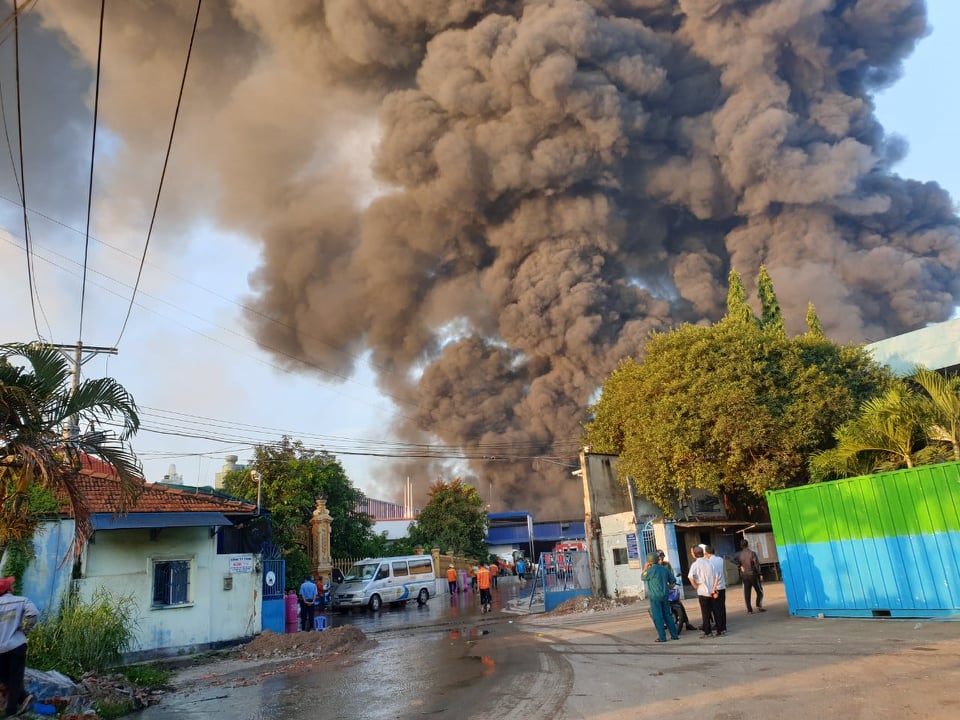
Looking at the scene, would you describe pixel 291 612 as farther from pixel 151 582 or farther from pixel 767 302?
pixel 767 302

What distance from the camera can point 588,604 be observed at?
15570 millimetres

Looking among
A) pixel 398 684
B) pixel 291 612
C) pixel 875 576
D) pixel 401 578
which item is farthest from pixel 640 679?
pixel 401 578

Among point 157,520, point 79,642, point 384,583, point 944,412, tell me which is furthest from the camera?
point 384,583

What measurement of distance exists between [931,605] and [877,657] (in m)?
2.60

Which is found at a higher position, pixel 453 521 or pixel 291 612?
pixel 453 521

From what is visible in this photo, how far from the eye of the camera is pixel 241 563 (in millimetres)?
12984

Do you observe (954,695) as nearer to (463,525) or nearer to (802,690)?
(802,690)

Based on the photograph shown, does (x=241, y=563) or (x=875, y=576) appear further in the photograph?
(x=241, y=563)

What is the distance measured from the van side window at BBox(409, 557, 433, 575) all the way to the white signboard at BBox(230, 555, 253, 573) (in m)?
10.6

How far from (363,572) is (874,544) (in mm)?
16658

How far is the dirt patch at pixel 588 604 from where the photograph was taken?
50.3 feet

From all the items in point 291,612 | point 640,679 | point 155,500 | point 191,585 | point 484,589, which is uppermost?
point 155,500

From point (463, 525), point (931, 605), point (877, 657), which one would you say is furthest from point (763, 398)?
point (463, 525)

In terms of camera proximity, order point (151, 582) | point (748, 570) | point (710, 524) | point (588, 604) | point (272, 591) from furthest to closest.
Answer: point (710, 524)
point (588, 604)
point (272, 591)
point (151, 582)
point (748, 570)
